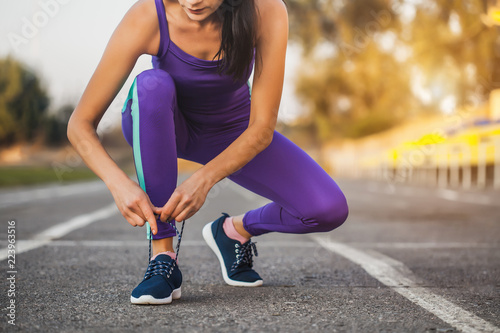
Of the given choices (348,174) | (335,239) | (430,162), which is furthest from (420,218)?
(348,174)

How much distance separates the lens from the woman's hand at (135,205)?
205 cm

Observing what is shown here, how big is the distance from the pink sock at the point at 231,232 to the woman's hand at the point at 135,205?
838 millimetres

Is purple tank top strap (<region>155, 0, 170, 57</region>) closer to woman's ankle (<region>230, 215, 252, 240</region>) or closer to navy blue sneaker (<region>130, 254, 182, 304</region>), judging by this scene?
navy blue sneaker (<region>130, 254, 182, 304</region>)

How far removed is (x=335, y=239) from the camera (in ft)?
15.3

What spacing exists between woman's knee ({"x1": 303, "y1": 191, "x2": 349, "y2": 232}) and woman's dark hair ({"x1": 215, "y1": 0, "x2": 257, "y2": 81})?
669mm

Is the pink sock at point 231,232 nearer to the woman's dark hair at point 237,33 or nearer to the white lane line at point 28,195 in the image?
the woman's dark hair at point 237,33

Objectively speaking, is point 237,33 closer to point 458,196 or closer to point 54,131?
point 458,196

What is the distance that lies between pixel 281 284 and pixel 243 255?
0.77 ft

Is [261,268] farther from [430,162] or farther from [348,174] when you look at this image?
[348,174]

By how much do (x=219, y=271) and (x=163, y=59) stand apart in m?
1.17

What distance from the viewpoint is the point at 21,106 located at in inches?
1328

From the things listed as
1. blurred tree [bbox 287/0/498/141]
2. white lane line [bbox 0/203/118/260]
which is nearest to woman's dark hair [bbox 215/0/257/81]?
white lane line [bbox 0/203/118/260]

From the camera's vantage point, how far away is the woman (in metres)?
2.17

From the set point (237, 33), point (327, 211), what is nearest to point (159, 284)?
point (327, 211)
